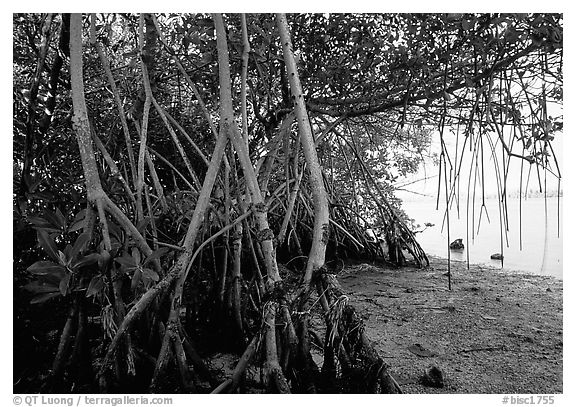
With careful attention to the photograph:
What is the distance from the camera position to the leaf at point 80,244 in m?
1.49

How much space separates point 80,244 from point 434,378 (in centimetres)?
132

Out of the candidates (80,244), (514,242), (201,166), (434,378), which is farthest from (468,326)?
(514,242)

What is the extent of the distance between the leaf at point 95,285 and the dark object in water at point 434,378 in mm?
1188

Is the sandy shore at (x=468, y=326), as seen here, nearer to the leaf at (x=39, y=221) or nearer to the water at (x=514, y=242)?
the water at (x=514, y=242)

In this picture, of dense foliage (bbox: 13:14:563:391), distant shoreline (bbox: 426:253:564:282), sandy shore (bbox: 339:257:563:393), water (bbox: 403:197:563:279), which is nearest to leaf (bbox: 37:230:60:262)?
dense foliage (bbox: 13:14:563:391)

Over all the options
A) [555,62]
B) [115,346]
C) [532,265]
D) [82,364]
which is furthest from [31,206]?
[532,265]

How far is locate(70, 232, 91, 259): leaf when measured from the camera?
149 cm

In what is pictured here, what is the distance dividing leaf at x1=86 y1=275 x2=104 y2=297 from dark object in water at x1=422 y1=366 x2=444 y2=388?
3.90 ft

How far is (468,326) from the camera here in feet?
Result: 7.43

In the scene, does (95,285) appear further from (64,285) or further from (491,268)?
(491,268)

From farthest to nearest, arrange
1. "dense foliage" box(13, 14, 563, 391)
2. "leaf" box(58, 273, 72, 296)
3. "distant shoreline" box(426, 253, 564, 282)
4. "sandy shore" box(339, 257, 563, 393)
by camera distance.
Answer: "distant shoreline" box(426, 253, 564, 282)
"sandy shore" box(339, 257, 563, 393)
"dense foliage" box(13, 14, 563, 391)
"leaf" box(58, 273, 72, 296)

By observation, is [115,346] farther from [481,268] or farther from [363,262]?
[481,268]

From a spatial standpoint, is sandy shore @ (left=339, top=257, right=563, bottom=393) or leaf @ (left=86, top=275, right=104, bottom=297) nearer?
leaf @ (left=86, top=275, right=104, bottom=297)

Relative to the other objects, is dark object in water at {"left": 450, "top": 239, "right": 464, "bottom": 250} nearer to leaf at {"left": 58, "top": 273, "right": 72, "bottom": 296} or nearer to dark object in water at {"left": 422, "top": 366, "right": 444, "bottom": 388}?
dark object in water at {"left": 422, "top": 366, "right": 444, "bottom": 388}
